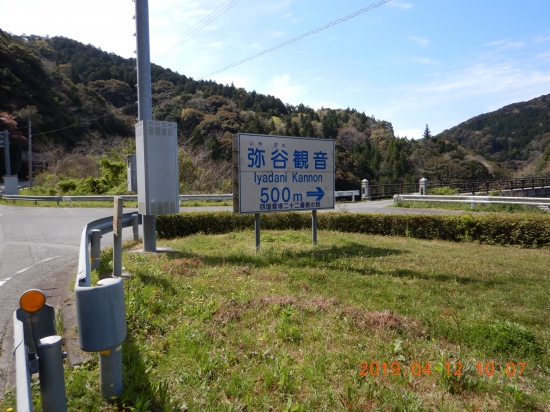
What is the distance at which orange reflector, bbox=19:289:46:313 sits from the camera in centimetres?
208

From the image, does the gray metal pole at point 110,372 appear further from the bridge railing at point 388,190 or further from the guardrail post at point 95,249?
the bridge railing at point 388,190

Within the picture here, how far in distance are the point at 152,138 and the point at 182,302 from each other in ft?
13.1

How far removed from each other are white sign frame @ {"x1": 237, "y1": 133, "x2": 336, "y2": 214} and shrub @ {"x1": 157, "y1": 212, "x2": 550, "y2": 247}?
3.28 meters

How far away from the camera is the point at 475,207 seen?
18.7m

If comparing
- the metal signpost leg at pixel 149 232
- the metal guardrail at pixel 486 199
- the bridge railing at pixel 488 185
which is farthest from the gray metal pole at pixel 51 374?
the bridge railing at pixel 488 185

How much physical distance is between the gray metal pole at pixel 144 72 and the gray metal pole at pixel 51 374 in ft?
20.8

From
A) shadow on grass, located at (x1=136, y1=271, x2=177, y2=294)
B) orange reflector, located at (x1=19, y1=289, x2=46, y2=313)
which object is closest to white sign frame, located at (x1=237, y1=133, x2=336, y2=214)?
shadow on grass, located at (x1=136, y1=271, x2=177, y2=294)

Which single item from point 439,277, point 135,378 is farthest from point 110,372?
point 439,277

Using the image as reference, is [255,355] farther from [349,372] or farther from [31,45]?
[31,45]

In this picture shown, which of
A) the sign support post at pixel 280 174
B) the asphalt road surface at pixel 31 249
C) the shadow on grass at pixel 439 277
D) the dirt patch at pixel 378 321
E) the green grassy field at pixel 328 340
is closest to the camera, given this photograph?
the green grassy field at pixel 328 340

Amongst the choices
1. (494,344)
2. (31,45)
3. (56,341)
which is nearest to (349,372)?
(494,344)

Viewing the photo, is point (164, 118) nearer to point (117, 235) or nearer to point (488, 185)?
point (488, 185)

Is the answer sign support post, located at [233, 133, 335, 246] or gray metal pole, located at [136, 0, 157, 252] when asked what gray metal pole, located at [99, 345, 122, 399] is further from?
sign support post, located at [233, 133, 335, 246]

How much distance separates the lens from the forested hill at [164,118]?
43.8 m
